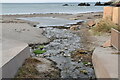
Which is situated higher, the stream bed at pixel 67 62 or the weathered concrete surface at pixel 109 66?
the weathered concrete surface at pixel 109 66

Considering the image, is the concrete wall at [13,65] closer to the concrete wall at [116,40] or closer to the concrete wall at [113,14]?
the concrete wall at [116,40]

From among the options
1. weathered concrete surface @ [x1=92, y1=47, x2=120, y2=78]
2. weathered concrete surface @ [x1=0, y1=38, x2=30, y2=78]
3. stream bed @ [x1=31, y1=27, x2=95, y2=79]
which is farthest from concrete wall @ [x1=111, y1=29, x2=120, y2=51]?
weathered concrete surface @ [x1=0, y1=38, x2=30, y2=78]

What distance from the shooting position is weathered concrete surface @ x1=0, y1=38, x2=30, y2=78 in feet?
22.4

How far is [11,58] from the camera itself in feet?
24.4

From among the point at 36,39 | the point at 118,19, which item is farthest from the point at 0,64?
the point at 118,19

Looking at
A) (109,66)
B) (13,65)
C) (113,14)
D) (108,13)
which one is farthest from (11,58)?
(108,13)

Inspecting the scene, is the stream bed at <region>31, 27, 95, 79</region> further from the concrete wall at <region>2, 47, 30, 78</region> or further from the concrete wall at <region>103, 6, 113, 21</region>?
the concrete wall at <region>103, 6, 113, 21</region>

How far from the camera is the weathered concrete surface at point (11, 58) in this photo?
684 centimetres

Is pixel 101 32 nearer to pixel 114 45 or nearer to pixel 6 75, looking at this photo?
pixel 114 45

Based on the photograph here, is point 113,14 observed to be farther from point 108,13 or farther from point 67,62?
point 67,62

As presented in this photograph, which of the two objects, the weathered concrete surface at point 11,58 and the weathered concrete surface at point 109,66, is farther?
the weathered concrete surface at point 11,58

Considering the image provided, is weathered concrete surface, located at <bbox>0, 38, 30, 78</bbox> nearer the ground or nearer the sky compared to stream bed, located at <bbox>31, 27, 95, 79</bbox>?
nearer the sky

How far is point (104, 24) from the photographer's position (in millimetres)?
18750

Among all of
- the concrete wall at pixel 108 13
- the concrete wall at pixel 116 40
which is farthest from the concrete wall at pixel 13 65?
the concrete wall at pixel 108 13
